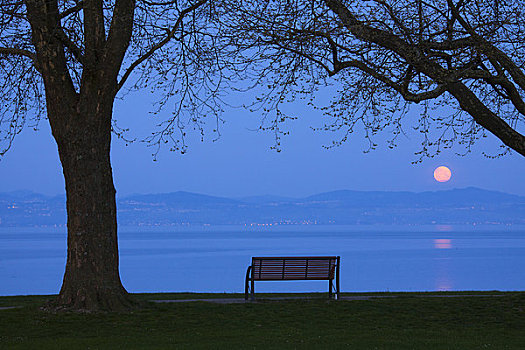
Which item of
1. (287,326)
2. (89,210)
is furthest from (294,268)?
(89,210)

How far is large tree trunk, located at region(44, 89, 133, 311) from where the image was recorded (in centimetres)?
1058

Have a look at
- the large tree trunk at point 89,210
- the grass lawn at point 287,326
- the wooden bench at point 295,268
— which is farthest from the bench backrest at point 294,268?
the large tree trunk at point 89,210

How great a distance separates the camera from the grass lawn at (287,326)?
309 inches

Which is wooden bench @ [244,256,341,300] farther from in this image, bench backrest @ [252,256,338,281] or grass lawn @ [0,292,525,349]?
grass lawn @ [0,292,525,349]

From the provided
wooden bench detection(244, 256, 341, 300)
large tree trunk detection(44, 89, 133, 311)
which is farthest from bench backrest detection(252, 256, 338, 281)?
large tree trunk detection(44, 89, 133, 311)

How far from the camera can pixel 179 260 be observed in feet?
253

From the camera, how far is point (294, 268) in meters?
12.7

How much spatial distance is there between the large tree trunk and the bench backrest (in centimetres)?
275

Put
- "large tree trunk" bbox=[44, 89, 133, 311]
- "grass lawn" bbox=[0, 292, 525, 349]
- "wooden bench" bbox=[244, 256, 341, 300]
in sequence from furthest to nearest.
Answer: "wooden bench" bbox=[244, 256, 341, 300] → "large tree trunk" bbox=[44, 89, 133, 311] → "grass lawn" bbox=[0, 292, 525, 349]

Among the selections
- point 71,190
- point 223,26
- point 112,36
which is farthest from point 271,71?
point 71,190

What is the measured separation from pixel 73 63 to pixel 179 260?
214ft

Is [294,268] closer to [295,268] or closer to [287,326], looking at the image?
[295,268]

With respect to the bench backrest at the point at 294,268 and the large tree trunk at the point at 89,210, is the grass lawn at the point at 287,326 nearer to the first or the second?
the large tree trunk at the point at 89,210

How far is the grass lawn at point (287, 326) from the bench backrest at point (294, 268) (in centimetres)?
65
